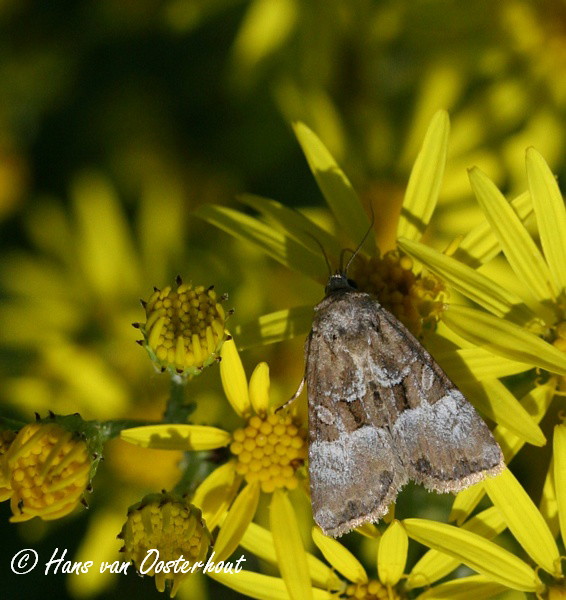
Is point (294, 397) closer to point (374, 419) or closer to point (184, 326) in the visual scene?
point (374, 419)

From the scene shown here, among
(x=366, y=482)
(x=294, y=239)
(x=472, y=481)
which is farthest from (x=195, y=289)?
(x=472, y=481)

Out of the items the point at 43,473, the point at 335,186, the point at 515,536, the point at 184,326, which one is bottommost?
the point at 515,536

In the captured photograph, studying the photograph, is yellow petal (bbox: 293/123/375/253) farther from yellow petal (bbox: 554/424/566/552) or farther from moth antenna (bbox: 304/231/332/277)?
yellow petal (bbox: 554/424/566/552)

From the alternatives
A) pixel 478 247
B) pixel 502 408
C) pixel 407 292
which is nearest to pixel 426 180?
pixel 478 247

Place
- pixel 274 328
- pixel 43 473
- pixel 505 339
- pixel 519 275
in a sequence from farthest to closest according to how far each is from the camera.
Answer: pixel 519 275
pixel 274 328
pixel 505 339
pixel 43 473

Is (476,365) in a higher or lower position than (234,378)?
higher

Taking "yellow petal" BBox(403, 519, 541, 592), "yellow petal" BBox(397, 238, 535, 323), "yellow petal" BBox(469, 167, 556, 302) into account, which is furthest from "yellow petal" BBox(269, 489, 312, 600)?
"yellow petal" BBox(469, 167, 556, 302)

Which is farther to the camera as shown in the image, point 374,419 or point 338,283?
point 338,283

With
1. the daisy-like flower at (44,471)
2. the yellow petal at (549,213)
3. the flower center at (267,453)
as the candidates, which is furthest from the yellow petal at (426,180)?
the daisy-like flower at (44,471)
